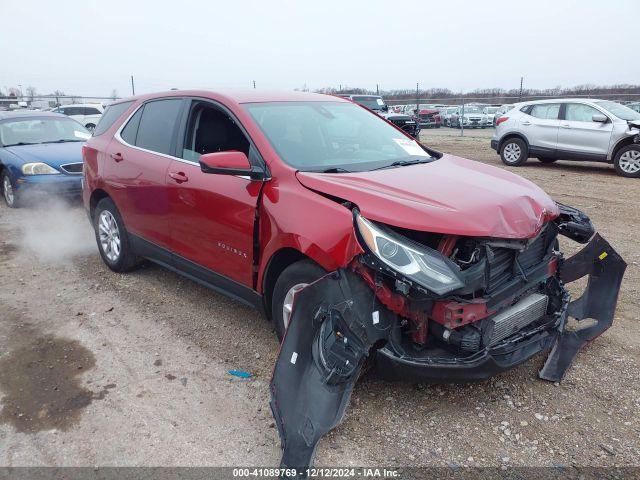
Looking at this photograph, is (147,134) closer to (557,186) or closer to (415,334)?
(415,334)

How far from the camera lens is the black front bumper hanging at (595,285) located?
3.66 m

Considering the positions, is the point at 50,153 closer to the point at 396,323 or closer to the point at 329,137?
the point at 329,137

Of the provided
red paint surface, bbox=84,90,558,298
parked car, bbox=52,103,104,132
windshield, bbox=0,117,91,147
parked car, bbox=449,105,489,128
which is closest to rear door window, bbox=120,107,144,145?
red paint surface, bbox=84,90,558,298

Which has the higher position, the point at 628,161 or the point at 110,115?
the point at 110,115

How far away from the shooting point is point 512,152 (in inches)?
499

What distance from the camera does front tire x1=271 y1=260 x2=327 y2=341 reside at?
10.2 ft

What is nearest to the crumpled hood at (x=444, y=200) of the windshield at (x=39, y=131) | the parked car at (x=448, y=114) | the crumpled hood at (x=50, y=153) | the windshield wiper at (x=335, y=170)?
the windshield wiper at (x=335, y=170)

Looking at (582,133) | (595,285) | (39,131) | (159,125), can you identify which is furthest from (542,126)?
(39,131)

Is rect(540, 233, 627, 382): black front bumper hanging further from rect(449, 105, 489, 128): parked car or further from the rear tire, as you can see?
rect(449, 105, 489, 128): parked car

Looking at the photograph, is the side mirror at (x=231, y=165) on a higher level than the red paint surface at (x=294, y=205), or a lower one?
higher

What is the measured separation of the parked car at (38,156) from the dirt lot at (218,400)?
3643mm

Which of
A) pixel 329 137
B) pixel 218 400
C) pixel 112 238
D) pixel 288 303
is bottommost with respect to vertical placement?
pixel 218 400

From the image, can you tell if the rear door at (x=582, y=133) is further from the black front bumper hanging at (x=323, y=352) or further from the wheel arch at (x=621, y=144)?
the black front bumper hanging at (x=323, y=352)

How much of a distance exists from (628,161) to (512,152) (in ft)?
8.52
